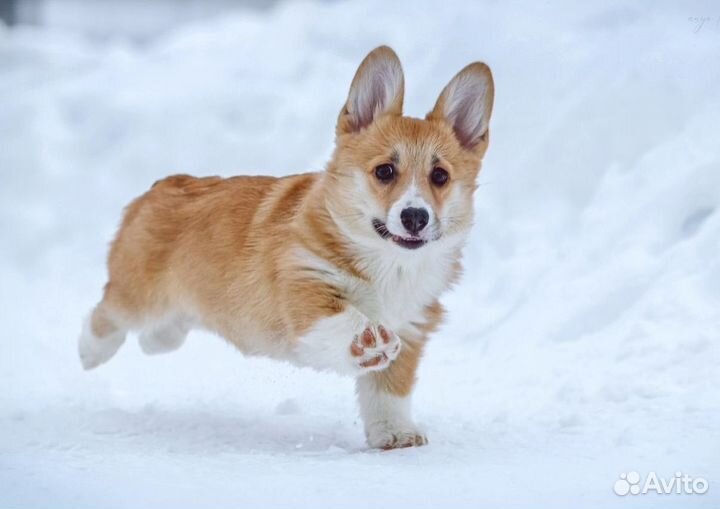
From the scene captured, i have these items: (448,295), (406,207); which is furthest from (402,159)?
(448,295)

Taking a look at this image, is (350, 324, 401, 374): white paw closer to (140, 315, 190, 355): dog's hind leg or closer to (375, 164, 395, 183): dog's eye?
(375, 164, 395, 183): dog's eye

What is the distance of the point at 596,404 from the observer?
490 cm

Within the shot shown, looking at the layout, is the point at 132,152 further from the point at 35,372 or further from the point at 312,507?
the point at 312,507

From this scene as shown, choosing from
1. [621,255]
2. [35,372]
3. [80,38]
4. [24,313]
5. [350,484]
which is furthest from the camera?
[80,38]

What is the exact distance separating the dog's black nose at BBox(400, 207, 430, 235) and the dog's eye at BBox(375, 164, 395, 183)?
252mm

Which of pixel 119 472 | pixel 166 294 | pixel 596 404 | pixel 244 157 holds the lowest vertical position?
pixel 119 472

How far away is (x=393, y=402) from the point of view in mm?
4469

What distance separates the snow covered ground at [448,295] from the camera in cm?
381

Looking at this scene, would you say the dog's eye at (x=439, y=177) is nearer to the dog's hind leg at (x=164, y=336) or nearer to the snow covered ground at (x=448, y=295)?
the snow covered ground at (x=448, y=295)

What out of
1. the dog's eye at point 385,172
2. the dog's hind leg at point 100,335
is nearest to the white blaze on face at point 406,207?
the dog's eye at point 385,172

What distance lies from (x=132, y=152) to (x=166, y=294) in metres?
4.11

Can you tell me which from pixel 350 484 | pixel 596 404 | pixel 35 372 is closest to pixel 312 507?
pixel 350 484

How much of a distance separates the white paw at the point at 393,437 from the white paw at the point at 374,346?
0.56 metres

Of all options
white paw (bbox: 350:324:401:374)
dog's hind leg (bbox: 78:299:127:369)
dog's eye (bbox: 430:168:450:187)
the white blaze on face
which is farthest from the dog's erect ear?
dog's hind leg (bbox: 78:299:127:369)
